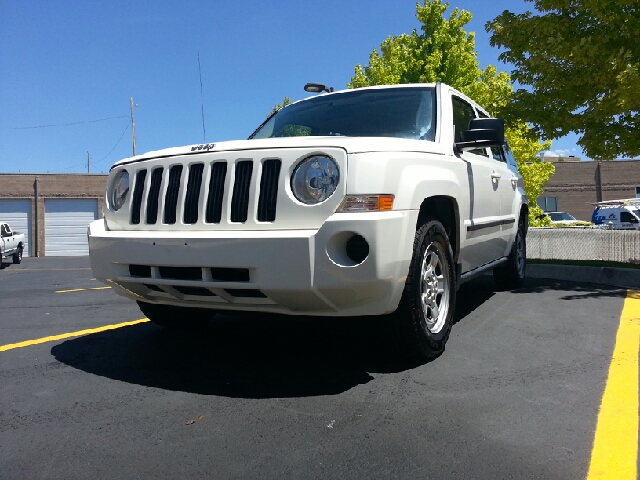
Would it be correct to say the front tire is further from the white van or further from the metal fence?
the white van

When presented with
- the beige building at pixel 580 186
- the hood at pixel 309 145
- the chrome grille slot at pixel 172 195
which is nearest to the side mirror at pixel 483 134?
the hood at pixel 309 145

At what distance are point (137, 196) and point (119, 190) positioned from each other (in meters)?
0.24

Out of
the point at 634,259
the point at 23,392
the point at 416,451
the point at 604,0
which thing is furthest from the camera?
the point at 634,259

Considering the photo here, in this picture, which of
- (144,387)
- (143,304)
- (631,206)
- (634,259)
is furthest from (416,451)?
(631,206)

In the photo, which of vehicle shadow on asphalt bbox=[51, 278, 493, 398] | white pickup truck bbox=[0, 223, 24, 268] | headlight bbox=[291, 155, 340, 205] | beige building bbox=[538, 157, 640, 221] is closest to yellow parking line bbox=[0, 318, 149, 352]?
vehicle shadow on asphalt bbox=[51, 278, 493, 398]

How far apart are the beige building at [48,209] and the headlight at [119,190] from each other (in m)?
34.2

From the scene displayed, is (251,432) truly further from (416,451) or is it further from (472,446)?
(472,446)

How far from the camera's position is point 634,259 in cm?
1090

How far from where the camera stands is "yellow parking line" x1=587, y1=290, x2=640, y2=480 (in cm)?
216

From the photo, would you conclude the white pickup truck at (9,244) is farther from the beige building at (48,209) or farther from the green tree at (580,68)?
the green tree at (580,68)

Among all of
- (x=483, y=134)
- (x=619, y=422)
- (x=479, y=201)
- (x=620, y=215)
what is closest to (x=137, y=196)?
(x=483, y=134)

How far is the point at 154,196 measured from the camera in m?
3.50

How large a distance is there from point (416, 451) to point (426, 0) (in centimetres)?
1746

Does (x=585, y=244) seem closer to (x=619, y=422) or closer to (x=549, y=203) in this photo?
(x=619, y=422)
